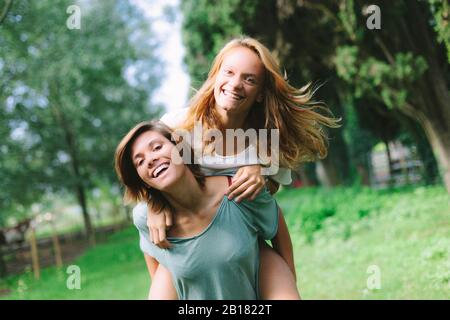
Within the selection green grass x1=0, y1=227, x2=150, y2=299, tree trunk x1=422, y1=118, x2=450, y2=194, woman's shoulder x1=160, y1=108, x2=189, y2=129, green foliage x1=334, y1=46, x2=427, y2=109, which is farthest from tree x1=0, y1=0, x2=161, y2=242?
woman's shoulder x1=160, y1=108, x2=189, y2=129

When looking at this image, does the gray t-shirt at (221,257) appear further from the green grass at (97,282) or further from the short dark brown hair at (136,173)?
the green grass at (97,282)

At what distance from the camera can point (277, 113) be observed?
2336 millimetres

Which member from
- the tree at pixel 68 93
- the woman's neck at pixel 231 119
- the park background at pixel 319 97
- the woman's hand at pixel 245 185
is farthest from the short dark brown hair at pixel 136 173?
the tree at pixel 68 93

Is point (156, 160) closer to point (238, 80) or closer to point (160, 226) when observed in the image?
point (160, 226)

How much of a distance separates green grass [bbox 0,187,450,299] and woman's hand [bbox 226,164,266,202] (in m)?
2.96

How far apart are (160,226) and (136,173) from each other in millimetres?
277

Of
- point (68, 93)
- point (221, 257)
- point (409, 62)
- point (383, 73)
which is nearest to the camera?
point (221, 257)

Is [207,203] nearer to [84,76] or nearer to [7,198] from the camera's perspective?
[7,198]

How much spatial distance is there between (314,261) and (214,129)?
514 cm

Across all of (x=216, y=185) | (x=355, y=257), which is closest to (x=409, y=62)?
(x=355, y=257)

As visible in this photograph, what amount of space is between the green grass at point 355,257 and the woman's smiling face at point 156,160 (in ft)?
10.6

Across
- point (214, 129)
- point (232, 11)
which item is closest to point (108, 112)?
point (232, 11)

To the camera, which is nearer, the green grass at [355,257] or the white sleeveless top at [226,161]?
the white sleeveless top at [226,161]

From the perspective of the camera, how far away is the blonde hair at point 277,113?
7.55 feet
